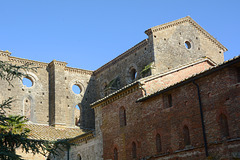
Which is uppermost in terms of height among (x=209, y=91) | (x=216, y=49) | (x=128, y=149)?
(x=216, y=49)

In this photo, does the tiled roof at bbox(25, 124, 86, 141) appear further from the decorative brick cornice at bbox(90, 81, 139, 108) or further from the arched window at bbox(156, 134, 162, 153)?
the arched window at bbox(156, 134, 162, 153)

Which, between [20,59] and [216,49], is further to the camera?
[20,59]

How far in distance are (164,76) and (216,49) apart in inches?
386

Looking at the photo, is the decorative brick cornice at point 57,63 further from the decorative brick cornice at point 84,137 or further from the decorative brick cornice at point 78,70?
the decorative brick cornice at point 84,137

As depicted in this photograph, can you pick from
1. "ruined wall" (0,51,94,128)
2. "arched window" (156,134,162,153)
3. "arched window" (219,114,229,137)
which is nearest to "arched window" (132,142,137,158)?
"arched window" (156,134,162,153)

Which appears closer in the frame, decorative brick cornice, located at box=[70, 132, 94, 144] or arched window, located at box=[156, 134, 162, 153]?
arched window, located at box=[156, 134, 162, 153]

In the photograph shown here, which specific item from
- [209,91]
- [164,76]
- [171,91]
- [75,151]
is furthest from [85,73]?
[209,91]

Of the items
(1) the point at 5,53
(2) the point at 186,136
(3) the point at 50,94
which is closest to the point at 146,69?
(2) the point at 186,136

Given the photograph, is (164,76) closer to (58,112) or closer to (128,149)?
(128,149)

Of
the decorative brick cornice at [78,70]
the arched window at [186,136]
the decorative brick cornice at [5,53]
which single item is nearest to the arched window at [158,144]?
the arched window at [186,136]

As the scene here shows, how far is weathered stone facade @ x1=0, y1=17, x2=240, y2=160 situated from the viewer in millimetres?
13758

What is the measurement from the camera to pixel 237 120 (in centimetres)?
1249

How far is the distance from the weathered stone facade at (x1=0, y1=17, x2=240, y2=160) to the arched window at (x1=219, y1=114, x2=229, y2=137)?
19 centimetres

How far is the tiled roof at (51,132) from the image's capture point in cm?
2428
